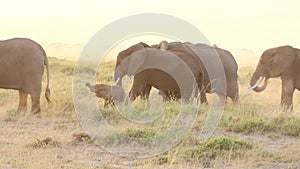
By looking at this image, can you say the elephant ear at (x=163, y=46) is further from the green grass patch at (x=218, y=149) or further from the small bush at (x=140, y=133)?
the green grass patch at (x=218, y=149)

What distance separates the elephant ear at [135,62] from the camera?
45.7ft

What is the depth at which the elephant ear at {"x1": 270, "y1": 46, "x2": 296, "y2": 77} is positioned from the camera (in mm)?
14352

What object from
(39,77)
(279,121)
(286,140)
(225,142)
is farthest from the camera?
(39,77)

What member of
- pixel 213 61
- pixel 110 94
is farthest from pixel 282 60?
pixel 110 94

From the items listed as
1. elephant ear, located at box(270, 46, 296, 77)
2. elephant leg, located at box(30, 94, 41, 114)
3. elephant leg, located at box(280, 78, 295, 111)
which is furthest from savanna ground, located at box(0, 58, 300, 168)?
elephant ear, located at box(270, 46, 296, 77)

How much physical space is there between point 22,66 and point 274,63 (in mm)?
5368

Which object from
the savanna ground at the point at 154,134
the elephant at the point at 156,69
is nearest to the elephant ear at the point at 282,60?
the savanna ground at the point at 154,134

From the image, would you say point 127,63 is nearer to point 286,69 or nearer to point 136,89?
point 136,89

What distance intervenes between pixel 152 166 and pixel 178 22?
15.3 feet

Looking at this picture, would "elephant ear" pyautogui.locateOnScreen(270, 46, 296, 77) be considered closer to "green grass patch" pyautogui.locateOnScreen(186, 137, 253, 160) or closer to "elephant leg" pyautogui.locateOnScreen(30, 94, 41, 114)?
"elephant leg" pyautogui.locateOnScreen(30, 94, 41, 114)

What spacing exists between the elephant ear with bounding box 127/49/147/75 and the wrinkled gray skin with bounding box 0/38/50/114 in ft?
6.49

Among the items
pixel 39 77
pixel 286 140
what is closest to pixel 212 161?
pixel 286 140

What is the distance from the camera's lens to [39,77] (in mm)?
12844

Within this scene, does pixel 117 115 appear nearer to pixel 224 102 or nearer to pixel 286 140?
pixel 286 140
